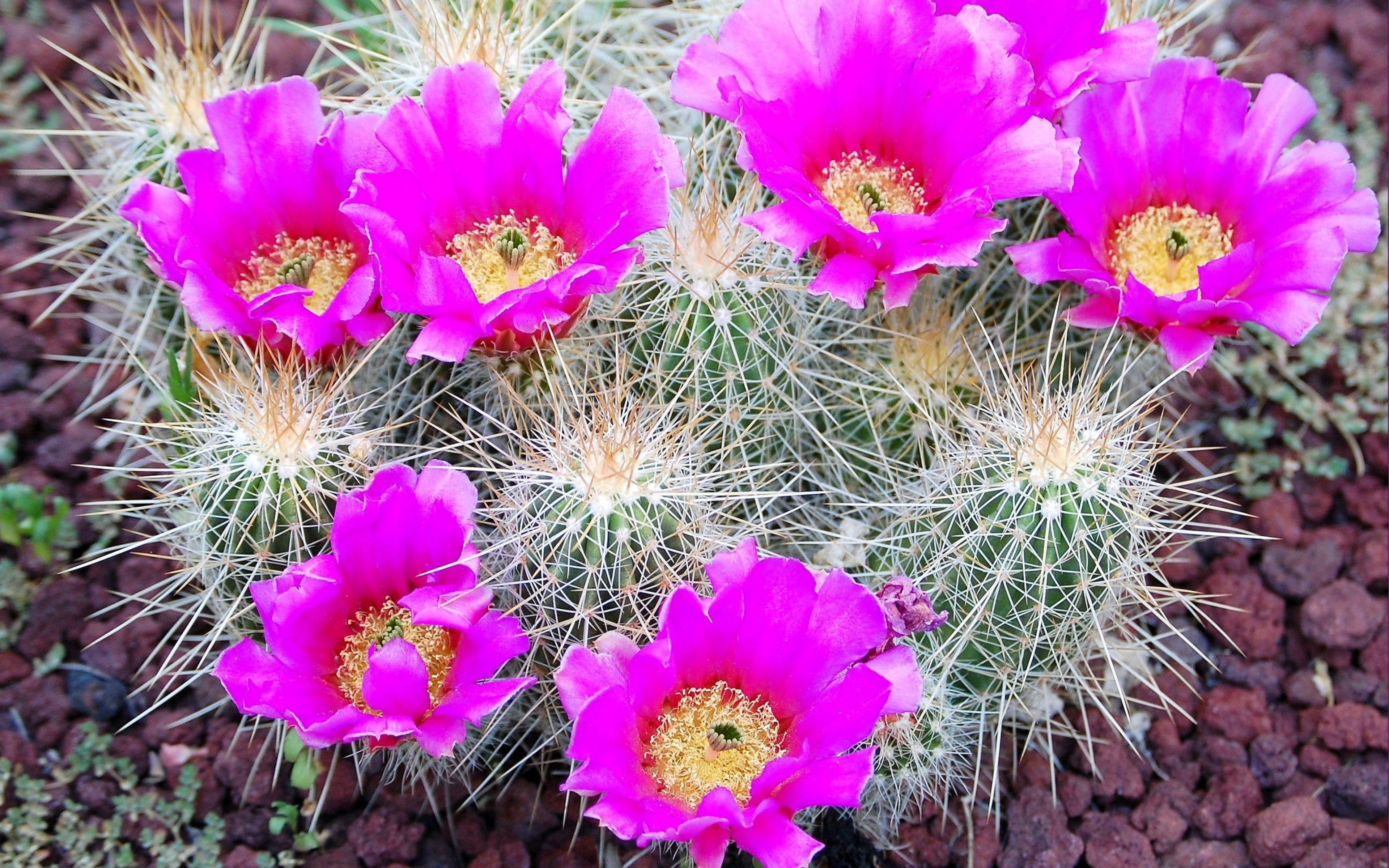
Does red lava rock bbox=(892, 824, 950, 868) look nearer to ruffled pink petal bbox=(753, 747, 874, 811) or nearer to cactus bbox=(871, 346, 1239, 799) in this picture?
cactus bbox=(871, 346, 1239, 799)

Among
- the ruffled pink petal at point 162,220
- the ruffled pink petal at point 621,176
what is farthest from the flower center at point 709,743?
the ruffled pink petal at point 162,220

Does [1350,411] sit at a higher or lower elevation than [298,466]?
lower

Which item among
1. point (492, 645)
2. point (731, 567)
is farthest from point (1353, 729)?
point (492, 645)

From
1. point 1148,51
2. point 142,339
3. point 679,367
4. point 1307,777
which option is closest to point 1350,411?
point 1307,777

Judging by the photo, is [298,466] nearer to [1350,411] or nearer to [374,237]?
[374,237]

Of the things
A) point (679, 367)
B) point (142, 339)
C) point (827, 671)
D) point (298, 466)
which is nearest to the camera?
point (827, 671)

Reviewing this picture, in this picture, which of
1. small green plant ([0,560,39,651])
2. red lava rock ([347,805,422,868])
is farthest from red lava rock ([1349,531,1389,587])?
small green plant ([0,560,39,651])

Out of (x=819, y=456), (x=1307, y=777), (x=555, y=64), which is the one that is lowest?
(x=1307, y=777)
